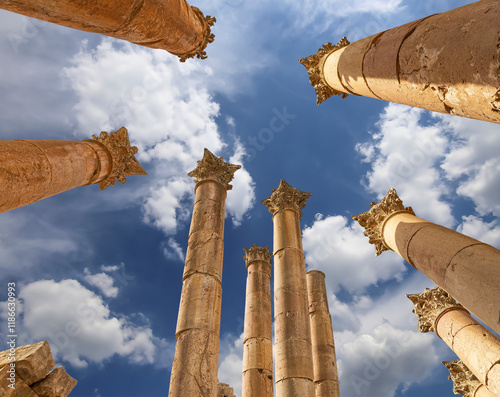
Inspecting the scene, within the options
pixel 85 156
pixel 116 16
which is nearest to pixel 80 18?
pixel 116 16

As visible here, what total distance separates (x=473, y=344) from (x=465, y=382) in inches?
264

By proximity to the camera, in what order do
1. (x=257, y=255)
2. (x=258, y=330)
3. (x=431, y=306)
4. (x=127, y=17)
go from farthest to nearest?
(x=257, y=255)
(x=258, y=330)
(x=431, y=306)
(x=127, y=17)

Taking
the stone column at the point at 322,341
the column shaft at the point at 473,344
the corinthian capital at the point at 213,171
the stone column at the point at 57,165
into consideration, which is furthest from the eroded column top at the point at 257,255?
the stone column at the point at 57,165

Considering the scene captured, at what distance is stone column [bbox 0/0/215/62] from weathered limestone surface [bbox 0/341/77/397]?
7355 millimetres

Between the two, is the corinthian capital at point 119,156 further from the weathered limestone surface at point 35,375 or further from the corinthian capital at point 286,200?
the corinthian capital at point 286,200

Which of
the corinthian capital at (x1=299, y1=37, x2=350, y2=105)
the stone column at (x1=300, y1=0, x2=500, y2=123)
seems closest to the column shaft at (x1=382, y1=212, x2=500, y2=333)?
the stone column at (x1=300, y1=0, x2=500, y2=123)

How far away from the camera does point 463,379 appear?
16.5 m

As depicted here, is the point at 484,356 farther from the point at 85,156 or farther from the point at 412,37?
the point at 85,156

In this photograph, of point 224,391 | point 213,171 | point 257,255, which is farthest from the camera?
point 257,255

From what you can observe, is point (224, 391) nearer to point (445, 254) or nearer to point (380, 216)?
point (380, 216)

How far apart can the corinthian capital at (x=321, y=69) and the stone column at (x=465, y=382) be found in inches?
613

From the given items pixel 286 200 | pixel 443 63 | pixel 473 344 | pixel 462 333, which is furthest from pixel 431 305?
pixel 443 63

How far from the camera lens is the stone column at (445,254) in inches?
280

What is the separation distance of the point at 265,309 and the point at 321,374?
529 centimetres
